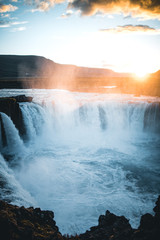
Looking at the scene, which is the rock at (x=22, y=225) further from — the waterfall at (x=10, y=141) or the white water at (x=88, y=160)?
the waterfall at (x=10, y=141)

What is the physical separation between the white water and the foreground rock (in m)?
1.96

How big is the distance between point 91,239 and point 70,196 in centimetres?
374

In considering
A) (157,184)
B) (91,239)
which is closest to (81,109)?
(157,184)

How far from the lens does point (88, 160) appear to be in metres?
10.6

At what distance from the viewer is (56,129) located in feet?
50.3

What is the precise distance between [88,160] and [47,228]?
7398 mm

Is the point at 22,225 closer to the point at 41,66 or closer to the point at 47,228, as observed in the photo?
the point at 47,228

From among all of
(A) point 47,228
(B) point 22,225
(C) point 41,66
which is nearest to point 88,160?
(A) point 47,228

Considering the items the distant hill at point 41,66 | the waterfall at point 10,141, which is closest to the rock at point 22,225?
the waterfall at point 10,141

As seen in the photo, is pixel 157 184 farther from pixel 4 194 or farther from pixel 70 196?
pixel 4 194

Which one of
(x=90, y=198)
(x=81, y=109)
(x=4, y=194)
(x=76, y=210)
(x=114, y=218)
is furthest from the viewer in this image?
(x=81, y=109)

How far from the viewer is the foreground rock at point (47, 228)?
2.39 m

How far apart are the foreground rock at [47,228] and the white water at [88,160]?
77.2 inches

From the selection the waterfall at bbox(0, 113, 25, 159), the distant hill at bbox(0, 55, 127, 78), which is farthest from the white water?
the distant hill at bbox(0, 55, 127, 78)
